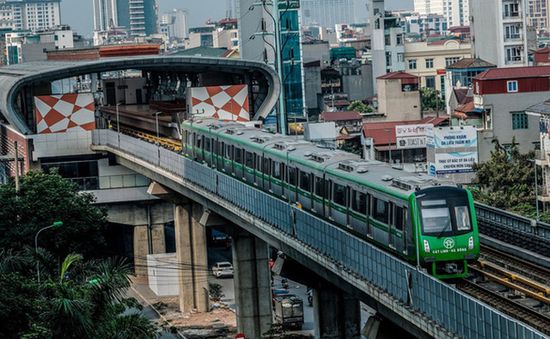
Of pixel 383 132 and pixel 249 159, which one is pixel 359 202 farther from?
pixel 383 132

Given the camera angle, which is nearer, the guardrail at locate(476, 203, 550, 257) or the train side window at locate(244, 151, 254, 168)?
the guardrail at locate(476, 203, 550, 257)

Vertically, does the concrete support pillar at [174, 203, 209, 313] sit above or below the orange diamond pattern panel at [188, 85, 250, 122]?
below

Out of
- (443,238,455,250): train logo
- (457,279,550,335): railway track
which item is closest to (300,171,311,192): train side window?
(457,279,550,335): railway track

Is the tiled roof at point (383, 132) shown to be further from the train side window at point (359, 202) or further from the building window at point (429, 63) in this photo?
the train side window at point (359, 202)

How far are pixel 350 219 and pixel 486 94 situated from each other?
47.3 meters

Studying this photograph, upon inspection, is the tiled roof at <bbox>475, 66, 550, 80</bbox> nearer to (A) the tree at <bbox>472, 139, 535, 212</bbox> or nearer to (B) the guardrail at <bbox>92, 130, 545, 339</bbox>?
(A) the tree at <bbox>472, 139, 535, 212</bbox>

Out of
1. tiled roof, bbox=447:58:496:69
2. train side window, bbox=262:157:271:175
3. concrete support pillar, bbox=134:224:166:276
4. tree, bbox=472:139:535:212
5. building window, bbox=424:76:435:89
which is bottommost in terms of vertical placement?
concrete support pillar, bbox=134:224:166:276

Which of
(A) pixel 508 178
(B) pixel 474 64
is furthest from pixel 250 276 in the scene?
(B) pixel 474 64

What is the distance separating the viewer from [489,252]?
37469 mm

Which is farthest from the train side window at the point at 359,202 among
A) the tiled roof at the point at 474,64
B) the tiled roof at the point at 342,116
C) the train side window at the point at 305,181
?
the tiled roof at the point at 342,116

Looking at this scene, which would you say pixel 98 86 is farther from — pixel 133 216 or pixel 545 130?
pixel 545 130

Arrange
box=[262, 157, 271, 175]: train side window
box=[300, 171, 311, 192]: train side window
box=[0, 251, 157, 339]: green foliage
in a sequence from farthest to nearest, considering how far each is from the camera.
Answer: box=[262, 157, 271, 175]: train side window, box=[300, 171, 311, 192]: train side window, box=[0, 251, 157, 339]: green foliage

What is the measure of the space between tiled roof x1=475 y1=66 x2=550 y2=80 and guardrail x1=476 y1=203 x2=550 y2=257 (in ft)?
138

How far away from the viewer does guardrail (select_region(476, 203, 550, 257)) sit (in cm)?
3762
